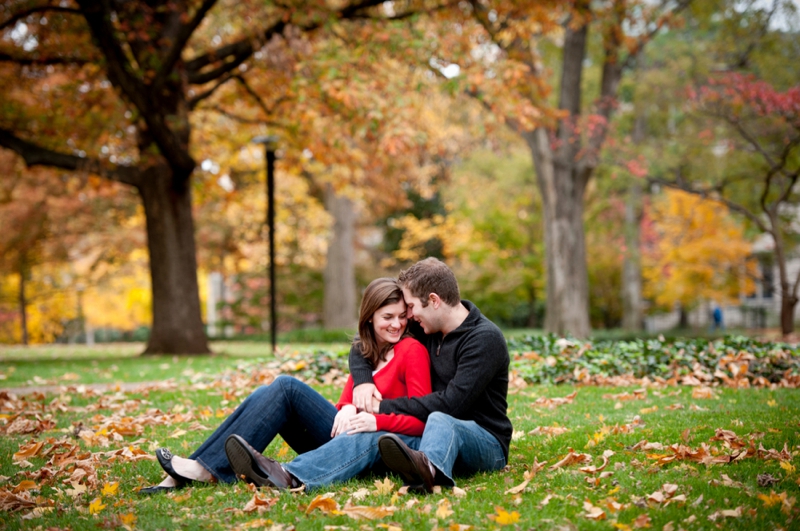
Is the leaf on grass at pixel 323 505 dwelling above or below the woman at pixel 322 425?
below

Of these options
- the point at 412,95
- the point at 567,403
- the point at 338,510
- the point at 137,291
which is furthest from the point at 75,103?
the point at 137,291

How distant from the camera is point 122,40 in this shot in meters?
13.6

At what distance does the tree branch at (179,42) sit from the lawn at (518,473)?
7.20m

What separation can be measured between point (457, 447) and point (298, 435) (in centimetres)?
114

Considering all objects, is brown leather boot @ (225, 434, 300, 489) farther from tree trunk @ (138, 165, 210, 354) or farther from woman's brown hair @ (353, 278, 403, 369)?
tree trunk @ (138, 165, 210, 354)

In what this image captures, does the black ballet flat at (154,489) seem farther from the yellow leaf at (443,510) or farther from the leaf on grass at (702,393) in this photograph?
the leaf on grass at (702,393)

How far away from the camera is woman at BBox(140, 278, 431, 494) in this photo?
4.13m

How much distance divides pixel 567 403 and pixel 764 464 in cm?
318

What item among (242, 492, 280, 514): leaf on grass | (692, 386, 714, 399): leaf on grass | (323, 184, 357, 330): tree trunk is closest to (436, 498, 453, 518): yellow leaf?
(242, 492, 280, 514): leaf on grass

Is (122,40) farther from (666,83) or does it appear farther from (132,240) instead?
(666,83)

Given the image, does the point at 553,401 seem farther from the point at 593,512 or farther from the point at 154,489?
the point at 154,489

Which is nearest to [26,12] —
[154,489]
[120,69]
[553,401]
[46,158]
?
[120,69]

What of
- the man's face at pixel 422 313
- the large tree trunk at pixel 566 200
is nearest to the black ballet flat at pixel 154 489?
the man's face at pixel 422 313

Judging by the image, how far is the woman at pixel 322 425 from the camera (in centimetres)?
413
